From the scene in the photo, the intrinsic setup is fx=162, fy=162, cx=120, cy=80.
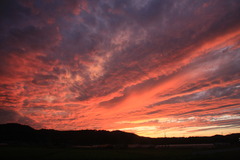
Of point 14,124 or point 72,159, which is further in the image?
point 14,124

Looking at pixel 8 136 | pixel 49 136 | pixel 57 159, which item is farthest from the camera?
pixel 49 136

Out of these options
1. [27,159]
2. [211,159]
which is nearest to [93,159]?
[27,159]

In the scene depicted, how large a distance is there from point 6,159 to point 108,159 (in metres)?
24.0

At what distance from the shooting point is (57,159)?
40062mm

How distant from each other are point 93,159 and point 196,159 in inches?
978

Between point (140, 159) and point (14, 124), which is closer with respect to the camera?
point (140, 159)

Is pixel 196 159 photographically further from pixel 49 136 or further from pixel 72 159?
pixel 49 136

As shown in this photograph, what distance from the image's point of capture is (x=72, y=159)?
132 ft

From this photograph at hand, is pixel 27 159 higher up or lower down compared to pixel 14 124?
lower down

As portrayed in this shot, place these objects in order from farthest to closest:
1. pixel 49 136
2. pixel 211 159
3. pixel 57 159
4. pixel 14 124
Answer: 1. pixel 14 124
2. pixel 49 136
3. pixel 57 159
4. pixel 211 159

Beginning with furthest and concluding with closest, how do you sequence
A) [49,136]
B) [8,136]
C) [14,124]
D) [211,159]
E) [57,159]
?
1. [14,124]
2. [49,136]
3. [8,136]
4. [57,159]
5. [211,159]

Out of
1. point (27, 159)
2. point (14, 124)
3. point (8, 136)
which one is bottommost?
point (27, 159)

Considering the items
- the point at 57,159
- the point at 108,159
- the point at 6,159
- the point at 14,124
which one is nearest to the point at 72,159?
the point at 57,159

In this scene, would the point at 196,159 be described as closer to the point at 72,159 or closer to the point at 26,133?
the point at 72,159
